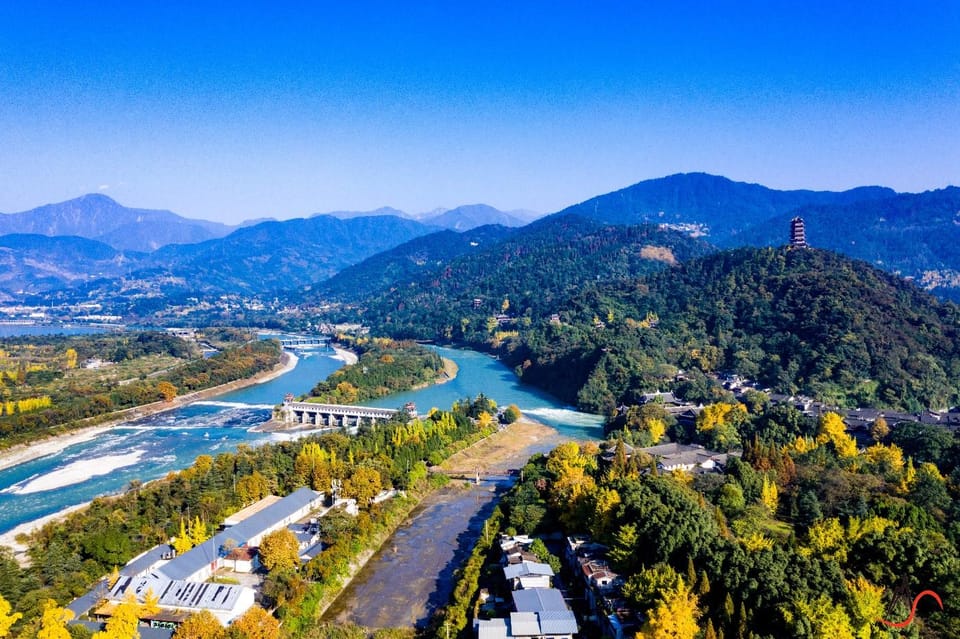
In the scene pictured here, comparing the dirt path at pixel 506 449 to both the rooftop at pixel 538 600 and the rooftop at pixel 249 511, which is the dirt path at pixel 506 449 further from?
the rooftop at pixel 538 600

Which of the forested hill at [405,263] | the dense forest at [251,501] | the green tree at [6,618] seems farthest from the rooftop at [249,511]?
the forested hill at [405,263]

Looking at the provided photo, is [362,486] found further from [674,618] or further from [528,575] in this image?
[674,618]

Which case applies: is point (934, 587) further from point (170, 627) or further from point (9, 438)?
point (9, 438)

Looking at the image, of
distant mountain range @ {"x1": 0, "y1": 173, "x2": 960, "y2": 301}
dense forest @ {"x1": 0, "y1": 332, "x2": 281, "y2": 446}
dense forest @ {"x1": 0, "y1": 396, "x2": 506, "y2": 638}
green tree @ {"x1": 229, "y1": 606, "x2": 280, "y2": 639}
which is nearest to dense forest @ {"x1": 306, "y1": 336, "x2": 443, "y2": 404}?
dense forest @ {"x1": 0, "y1": 332, "x2": 281, "y2": 446}

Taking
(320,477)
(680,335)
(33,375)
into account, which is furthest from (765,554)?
(33,375)

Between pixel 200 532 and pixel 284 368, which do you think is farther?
pixel 284 368

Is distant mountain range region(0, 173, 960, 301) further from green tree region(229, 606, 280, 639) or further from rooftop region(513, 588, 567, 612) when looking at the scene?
green tree region(229, 606, 280, 639)
